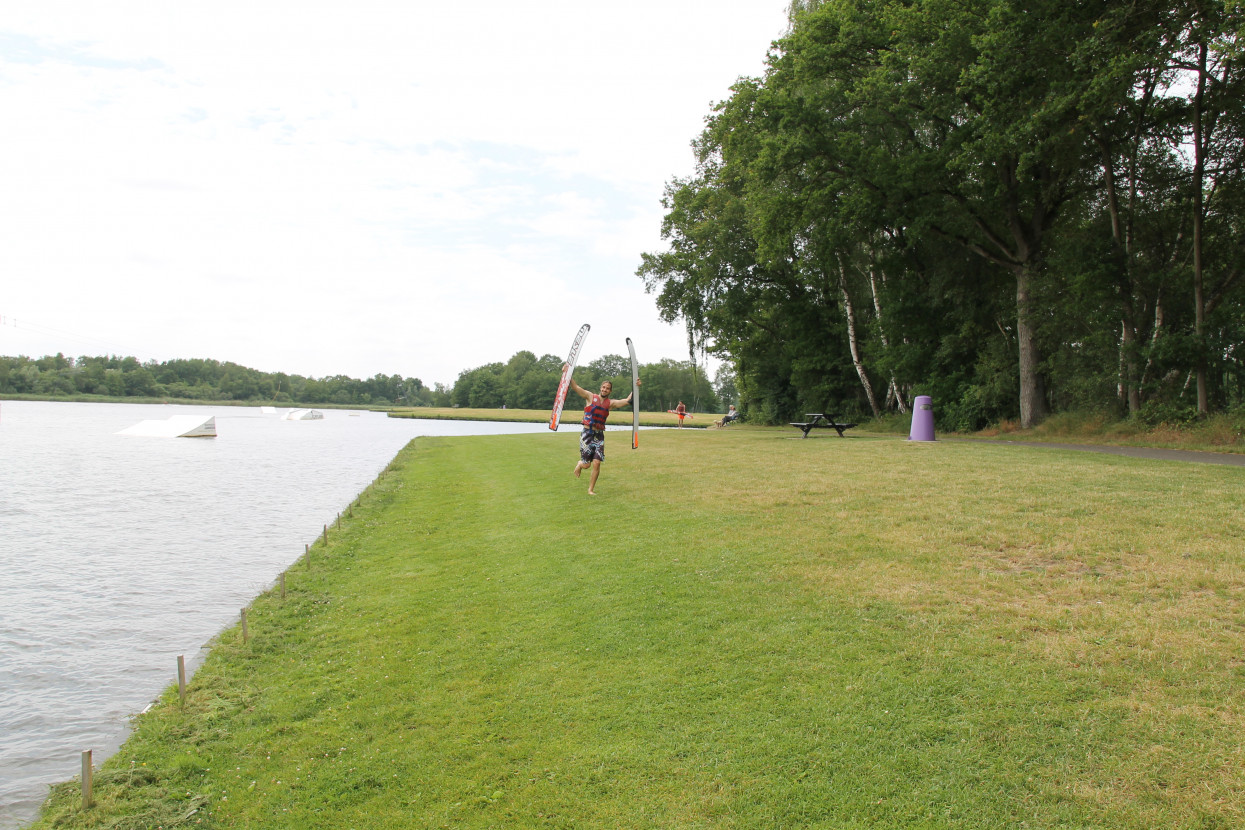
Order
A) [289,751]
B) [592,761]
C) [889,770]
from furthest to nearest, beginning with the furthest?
[289,751] → [592,761] → [889,770]

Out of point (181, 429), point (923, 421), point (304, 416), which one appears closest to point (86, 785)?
point (923, 421)

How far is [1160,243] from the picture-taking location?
837 inches

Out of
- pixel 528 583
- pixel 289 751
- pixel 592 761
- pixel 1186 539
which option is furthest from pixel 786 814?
pixel 1186 539

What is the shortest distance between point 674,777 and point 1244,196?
23810 mm

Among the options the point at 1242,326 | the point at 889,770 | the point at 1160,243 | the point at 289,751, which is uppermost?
the point at 1160,243

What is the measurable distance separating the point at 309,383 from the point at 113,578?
186 meters

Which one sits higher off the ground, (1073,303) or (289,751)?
(1073,303)

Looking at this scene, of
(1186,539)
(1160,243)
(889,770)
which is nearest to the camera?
(889,770)

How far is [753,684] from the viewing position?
17.9 feet

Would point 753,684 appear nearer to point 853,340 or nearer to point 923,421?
point 923,421

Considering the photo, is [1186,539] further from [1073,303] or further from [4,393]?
[4,393]

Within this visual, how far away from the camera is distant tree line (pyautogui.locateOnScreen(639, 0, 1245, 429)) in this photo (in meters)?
19.0

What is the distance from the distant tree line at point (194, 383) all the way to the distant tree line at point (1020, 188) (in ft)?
443

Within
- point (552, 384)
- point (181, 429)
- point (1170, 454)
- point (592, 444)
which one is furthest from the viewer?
point (552, 384)
